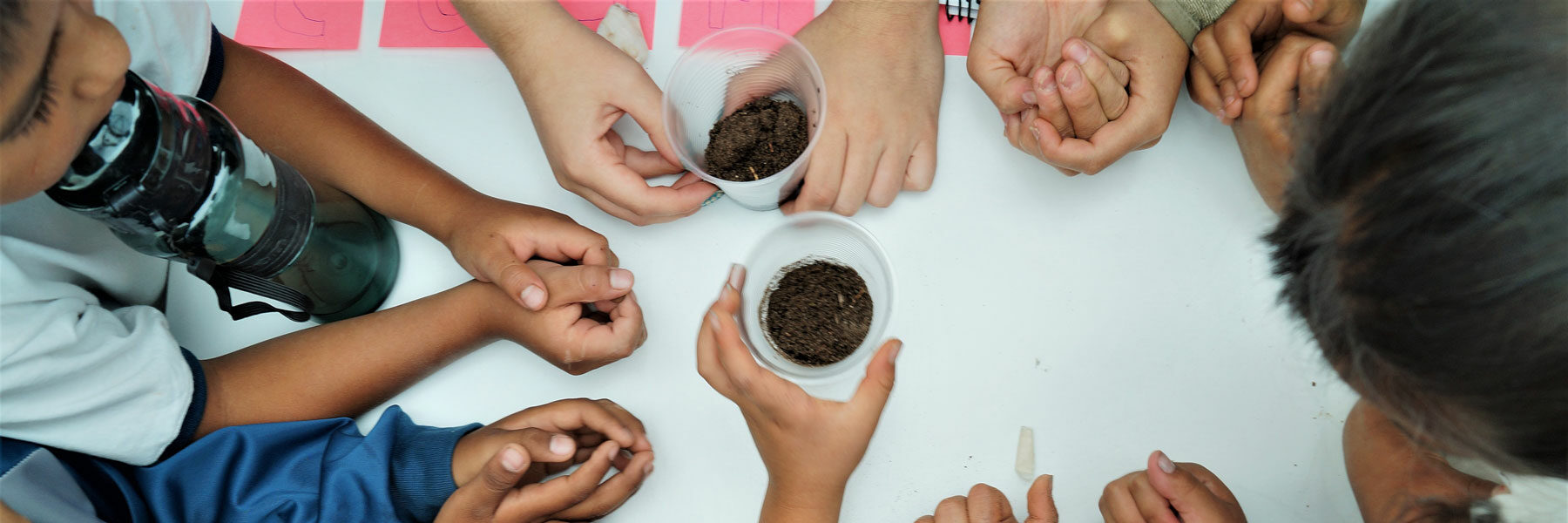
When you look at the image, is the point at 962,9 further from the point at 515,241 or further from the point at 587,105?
the point at 515,241

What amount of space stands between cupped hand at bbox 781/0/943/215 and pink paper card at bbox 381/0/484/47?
1.29 ft

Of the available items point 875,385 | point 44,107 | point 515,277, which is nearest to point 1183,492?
point 875,385

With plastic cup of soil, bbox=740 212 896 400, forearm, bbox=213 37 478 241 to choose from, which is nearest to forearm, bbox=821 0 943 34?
plastic cup of soil, bbox=740 212 896 400

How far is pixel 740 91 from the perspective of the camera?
79 centimetres

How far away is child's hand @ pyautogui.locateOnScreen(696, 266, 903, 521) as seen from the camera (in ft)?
2.14

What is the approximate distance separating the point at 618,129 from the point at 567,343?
0.81 feet

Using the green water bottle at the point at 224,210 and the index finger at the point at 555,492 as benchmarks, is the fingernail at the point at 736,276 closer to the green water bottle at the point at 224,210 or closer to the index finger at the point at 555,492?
the index finger at the point at 555,492

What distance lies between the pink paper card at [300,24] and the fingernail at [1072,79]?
0.76 m

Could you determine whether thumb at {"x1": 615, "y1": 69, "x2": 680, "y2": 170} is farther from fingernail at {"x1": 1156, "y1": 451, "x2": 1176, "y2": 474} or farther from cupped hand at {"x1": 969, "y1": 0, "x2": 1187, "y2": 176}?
Answer: fingernail at {"x1": 1156, "y1": 451, "x2": 1176, "y2": 474}

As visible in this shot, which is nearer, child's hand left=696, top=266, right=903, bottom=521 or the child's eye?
the child's eye

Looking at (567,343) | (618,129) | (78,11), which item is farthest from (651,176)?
(78,11)

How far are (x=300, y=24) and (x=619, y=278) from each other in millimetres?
542

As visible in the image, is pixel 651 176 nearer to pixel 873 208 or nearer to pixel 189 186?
pixel 873 208

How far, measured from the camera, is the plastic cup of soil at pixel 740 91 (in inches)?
28.7
